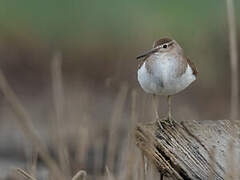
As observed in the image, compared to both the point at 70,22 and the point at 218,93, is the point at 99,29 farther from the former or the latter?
the point at 218,93

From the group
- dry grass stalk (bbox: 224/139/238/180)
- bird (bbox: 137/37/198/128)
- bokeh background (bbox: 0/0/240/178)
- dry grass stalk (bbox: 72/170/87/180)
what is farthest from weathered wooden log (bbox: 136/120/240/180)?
bokeh background (bbox: 0/0/240/178)

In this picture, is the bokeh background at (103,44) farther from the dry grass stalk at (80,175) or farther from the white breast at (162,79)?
the dry grass stalk at (80,175)

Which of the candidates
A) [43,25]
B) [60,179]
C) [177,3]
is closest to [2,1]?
[43,25]

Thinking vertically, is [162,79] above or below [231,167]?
above

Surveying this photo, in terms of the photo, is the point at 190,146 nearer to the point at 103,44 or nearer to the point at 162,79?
the point at 162,79

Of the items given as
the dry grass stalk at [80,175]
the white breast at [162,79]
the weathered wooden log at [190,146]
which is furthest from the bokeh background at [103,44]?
the weathered wooden log at [190,146]

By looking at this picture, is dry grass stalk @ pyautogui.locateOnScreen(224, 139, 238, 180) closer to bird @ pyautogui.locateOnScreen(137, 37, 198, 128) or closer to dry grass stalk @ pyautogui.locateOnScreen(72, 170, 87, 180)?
dry grass stalk @ pyautogui.locateOnScreen(72, 170, 87, 180)

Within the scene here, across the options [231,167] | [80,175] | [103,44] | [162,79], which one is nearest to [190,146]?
[231,167]
